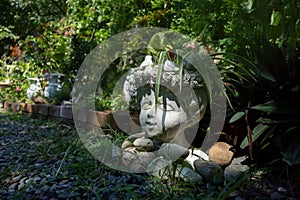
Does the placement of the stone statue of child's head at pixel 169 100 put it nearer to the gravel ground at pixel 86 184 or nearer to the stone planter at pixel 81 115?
the gravel ground at pixel 86 184

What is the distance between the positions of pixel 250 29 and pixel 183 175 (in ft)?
2.46

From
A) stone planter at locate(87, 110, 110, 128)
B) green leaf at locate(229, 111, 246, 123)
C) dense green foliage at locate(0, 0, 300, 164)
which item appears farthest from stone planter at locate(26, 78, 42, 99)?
green leaf at locate(229, 111, 246, 123)

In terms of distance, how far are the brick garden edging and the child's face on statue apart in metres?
0.41

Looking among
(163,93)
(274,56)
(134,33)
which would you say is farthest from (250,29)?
(134,33)

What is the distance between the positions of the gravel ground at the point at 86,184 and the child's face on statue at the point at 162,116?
29 cm

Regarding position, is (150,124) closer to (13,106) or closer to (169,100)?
(169,100)

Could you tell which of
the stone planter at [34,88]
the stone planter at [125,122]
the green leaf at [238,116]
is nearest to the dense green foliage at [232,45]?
the green leaf at [238,116]

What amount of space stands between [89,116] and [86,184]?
4.86 ft

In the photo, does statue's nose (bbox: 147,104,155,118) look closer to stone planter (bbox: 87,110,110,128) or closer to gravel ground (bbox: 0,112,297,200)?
gravel ground (bbox: 0,112,297,200)

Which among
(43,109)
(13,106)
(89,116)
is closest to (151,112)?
(89,116)

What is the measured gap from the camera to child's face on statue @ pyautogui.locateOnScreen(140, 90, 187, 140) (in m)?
1.75

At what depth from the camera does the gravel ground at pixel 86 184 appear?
133 centimetres

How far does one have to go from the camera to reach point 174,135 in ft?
5.97

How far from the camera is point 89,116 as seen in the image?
114 inches
